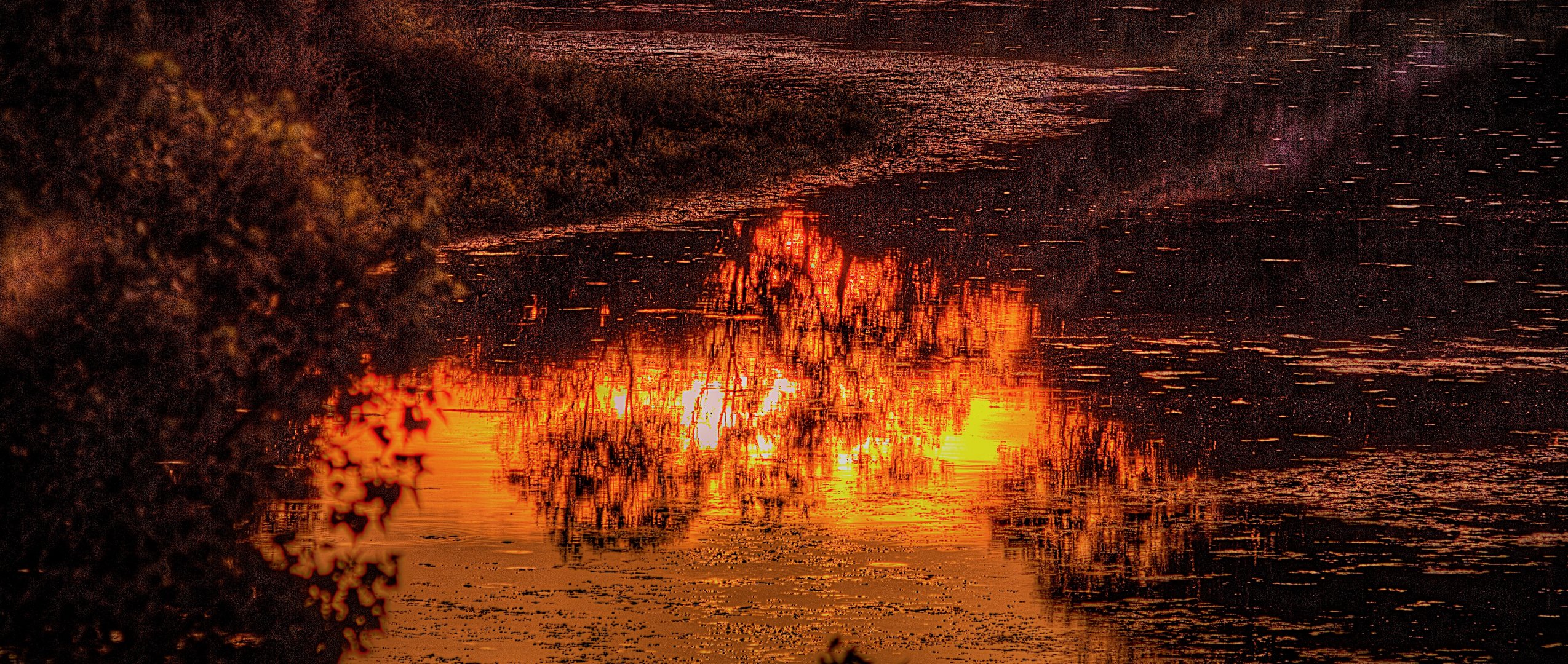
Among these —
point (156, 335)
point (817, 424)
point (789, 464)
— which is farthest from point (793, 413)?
point (156, 335)

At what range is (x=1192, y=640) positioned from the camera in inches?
322

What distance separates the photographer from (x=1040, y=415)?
11.6m

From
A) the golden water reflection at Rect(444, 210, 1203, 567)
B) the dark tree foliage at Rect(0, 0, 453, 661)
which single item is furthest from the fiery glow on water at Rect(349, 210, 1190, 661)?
the dark tree foliage at Rect(0, 0, 453, 661)

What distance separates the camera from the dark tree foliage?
23.6ft

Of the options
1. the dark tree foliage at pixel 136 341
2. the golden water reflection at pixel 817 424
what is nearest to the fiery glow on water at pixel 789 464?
the golden water reflection at pixel 817 424

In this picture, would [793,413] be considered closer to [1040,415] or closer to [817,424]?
[817,424]

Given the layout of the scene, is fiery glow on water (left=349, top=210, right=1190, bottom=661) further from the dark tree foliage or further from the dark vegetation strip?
the dark tree foliage

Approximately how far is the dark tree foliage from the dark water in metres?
0.98

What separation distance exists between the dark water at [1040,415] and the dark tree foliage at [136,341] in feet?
3.21

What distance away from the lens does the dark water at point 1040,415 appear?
336 inches

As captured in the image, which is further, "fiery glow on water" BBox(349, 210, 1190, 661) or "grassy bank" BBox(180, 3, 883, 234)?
"grassy bank" BBox(180, 3, 883, 234)

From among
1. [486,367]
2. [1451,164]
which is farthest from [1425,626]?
[1451,164]

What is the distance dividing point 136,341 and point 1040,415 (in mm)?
5735

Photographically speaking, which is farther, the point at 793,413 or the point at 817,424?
the point at 793,413
